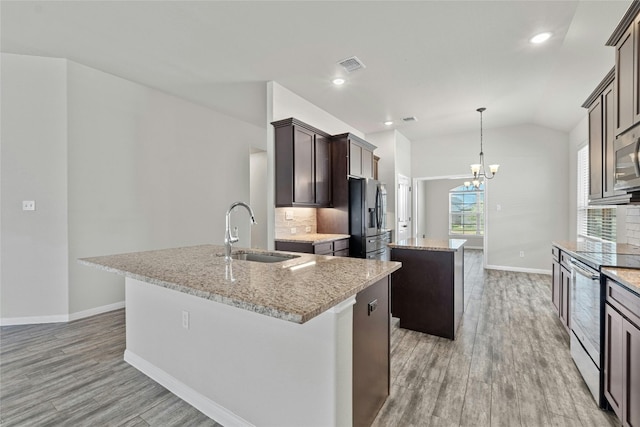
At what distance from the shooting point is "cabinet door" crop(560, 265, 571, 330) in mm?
2624

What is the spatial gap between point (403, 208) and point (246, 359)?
545 centimetres

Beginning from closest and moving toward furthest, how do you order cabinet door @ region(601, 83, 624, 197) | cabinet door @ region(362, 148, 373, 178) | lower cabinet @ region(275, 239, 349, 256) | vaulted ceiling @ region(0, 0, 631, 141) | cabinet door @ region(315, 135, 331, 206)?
cabinet door @ region(601, 83, 624, 197), vaulted ceiling @ region(0, 0, 631, 141), lower cabinet @ region(275, 239, 349, 256), cabinet door @ region(315, 135, 331, 206), cabinet door @ region(362, 148, 373, 178)

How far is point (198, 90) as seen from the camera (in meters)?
4.05

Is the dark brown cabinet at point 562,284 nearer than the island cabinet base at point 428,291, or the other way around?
the dark brown cabinet at point 562,284

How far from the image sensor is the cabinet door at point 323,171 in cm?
423

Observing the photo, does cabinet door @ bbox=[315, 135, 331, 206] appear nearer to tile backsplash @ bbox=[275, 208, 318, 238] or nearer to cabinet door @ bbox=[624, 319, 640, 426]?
tile backsplash @ bbox=[275, 208, 318, 238]

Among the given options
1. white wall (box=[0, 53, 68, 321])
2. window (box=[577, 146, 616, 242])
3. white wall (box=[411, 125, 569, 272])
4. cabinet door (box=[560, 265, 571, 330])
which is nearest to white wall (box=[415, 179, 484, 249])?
white wall (box=[411, 125, 569, 272])

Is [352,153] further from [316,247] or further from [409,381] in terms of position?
[409,381]

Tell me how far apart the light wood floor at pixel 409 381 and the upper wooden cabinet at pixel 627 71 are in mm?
1815

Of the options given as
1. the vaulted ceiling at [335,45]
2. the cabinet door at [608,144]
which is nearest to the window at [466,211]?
the vaulted ceiling at [335,45]

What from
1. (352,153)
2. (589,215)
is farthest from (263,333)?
(589,215)

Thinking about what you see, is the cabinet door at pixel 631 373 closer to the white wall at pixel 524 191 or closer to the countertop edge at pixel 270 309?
the countertop edge at pixel 270 309

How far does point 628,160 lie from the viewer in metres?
1.88

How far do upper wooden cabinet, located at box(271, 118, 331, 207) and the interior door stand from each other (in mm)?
2584
